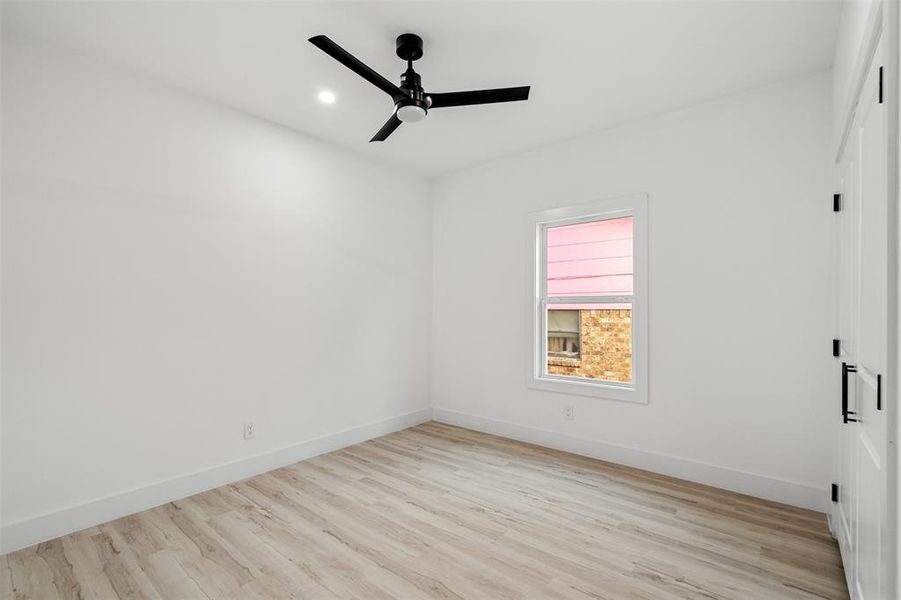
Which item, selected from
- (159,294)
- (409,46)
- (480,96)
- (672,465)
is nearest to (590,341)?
(672,465)

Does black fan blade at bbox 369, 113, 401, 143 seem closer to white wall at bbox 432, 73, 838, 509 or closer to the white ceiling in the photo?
the white ceiling

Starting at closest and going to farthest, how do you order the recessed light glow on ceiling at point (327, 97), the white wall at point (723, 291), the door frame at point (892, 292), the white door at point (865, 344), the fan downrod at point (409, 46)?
the door frame at point (892, 292) → the white door at point (865, 344) → the fan downrod at point (409, 46) → the white wall at point (723, 291) → the recessed light glow on ceiling at point (327, 97)

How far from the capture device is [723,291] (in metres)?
3.11

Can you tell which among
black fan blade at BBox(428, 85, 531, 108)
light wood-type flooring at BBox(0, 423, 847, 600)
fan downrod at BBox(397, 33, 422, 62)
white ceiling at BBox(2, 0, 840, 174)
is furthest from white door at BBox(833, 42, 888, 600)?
fan downrod at BBox(397, 33, 422, 62)

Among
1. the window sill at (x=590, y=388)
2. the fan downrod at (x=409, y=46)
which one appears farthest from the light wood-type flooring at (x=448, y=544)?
the fan downrod at (x=409, y=46)

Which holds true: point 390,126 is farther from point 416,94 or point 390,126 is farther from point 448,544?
point 448,544

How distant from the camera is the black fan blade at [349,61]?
6.46ft

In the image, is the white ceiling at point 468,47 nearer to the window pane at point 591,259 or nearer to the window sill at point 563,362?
the window pane at point 591,259

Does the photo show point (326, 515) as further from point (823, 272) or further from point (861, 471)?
point (823, 272)

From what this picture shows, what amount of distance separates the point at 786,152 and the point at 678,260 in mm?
919

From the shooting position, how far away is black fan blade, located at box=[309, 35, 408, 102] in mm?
1969

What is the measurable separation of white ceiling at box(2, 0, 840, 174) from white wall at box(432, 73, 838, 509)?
35cm

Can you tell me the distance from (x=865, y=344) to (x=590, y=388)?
7.39ft

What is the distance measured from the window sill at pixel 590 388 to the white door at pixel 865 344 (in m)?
1.38
